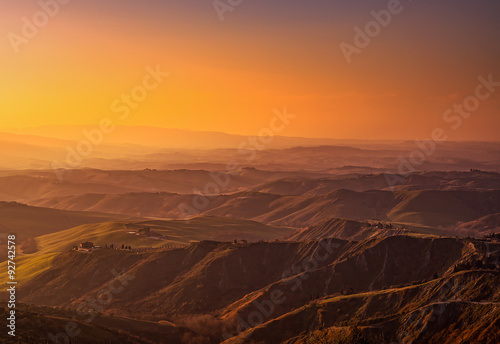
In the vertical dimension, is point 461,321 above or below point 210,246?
below

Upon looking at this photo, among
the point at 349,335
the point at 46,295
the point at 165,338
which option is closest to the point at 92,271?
the point at 46,295

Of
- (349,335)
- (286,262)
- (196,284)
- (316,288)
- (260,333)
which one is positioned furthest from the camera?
(286,262)

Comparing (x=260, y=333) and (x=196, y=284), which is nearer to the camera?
(x=260, y=333)

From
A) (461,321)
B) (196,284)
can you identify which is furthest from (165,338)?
(461,321)

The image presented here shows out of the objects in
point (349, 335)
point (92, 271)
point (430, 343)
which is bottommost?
point (430, 343)

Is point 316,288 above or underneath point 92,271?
underneath

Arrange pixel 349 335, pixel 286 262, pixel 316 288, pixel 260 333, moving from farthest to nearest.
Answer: pixel 286 262
pixel 316 288
pixel 260 333
pixel 349 335

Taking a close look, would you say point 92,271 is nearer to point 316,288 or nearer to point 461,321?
point 316,288

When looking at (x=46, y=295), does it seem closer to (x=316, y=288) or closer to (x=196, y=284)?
(x=196, y=284)

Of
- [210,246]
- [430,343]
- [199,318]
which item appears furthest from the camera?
[210,246]
